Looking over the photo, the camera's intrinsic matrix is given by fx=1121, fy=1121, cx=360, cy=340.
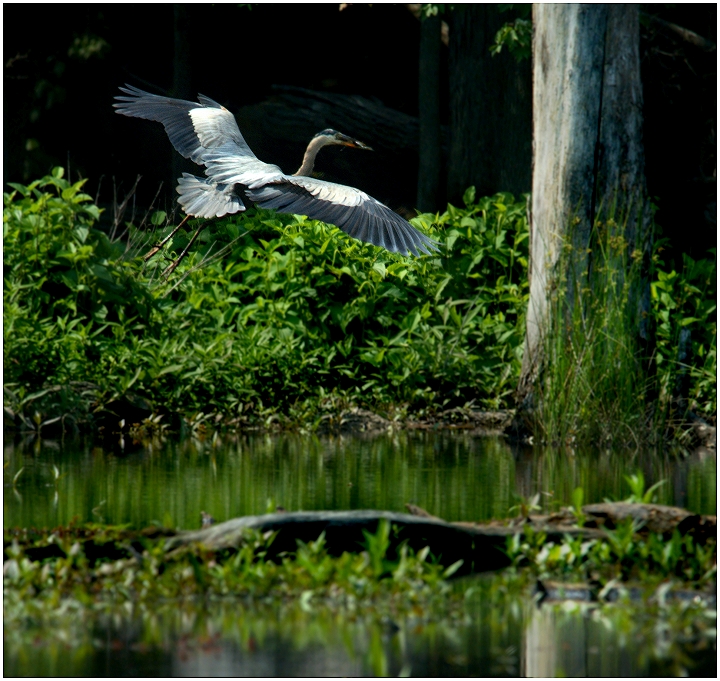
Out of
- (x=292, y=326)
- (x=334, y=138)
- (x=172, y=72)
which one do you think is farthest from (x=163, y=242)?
(x=172, y=72)

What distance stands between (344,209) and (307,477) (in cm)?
223

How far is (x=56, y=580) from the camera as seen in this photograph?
2.96 meters

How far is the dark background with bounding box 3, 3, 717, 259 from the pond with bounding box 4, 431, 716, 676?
258 inches

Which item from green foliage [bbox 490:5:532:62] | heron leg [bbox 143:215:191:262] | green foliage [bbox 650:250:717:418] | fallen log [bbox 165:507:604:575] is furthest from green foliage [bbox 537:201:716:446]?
heron leg [bbox 143:215:191:262]

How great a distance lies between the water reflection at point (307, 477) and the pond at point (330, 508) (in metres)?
0.01

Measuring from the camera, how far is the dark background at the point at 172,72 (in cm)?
1226

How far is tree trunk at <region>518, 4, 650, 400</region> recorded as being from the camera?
20.1 feet

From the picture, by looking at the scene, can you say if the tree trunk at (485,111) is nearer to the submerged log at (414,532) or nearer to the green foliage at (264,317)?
the green foliage at (264,317)

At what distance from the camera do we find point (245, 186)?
24.3 feet

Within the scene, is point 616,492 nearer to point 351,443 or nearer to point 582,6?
point 351,443

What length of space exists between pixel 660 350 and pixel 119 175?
848 cm

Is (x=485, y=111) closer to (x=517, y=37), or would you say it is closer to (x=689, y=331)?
(x=517, y=37)

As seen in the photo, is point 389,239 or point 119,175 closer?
point 389,239

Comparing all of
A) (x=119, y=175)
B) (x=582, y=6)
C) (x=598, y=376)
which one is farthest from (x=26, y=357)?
(x=119, y=175)
